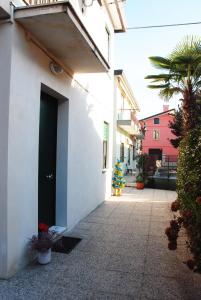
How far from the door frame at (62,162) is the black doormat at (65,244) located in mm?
480

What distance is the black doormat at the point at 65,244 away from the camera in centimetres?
470

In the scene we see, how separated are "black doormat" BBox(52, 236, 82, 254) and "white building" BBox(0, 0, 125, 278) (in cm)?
51

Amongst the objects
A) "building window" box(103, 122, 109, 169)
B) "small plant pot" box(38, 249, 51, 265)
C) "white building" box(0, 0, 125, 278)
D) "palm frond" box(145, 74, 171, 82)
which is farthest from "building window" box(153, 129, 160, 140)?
"small plant pot" box(38, 249, 51, 265)

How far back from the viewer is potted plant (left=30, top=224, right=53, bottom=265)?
3938mm

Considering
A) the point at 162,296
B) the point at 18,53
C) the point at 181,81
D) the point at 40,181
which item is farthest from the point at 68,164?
the point at 181,81

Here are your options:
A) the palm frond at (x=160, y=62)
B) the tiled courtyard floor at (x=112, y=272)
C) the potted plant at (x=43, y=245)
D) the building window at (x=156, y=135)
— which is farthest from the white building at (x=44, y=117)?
the building window at (x=156, y=135)

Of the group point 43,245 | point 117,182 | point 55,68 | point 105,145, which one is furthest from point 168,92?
point 43,245

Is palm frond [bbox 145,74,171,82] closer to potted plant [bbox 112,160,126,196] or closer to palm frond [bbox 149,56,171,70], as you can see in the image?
palm frond [bbox 149,56,171,70]

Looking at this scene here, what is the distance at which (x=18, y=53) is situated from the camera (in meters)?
3.71

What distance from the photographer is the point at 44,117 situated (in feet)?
17.2

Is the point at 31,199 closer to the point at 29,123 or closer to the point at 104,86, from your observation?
the point at 29,123

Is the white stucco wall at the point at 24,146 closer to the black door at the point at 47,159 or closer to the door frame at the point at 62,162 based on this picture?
the door frame at the point at 62,162

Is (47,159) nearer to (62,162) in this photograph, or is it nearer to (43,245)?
(62,162)

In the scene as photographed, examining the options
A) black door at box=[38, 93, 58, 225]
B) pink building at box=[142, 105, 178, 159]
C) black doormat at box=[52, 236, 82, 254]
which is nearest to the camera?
black doormat at box=[52, 236, 82, 254]
